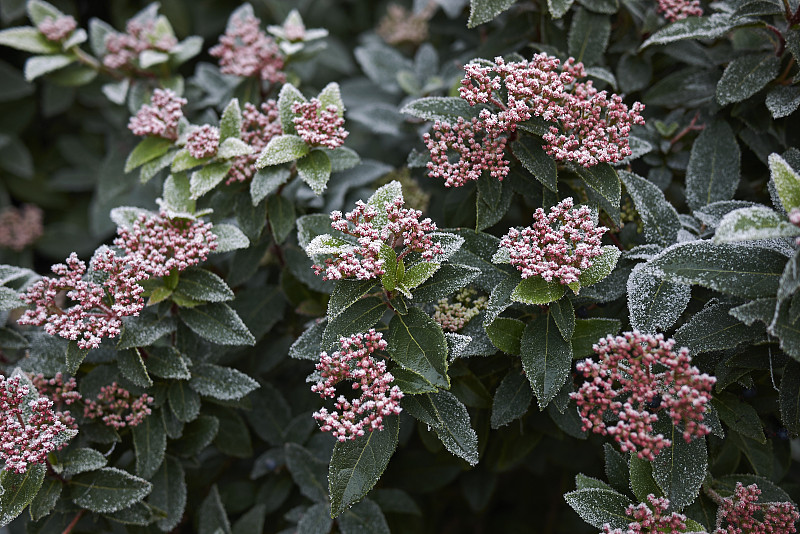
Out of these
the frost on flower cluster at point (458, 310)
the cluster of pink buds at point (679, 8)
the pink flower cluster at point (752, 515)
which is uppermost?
the cluster of pink buds at point (679, 8)

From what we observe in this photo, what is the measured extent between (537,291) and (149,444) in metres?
1.09

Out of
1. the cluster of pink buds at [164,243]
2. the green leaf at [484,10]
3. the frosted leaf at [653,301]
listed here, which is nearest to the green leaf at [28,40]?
the cluster of pink buds at [164,243]

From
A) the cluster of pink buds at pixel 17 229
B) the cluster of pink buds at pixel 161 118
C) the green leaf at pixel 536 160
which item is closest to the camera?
the green leaf at pixel 536 160

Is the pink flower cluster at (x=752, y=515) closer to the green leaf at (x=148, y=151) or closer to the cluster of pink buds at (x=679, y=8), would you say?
the cluster of pink buds at (x=679, y=8)

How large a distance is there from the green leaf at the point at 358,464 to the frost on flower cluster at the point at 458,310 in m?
0.28

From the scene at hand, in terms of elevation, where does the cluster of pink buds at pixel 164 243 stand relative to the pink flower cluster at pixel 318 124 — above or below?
below

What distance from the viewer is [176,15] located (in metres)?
3.28

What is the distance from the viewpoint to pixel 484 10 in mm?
1688

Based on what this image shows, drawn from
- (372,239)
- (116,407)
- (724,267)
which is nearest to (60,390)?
(116,407)

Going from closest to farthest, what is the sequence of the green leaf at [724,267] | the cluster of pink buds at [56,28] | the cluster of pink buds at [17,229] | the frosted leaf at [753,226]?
1. the frosted leaf at [753,226]
2. the green leaf at [724,267]
3. the cluster of pink buds at [56,28]
4. the cluster of pink buds at [17,229]

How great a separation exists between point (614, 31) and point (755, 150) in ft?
2.07

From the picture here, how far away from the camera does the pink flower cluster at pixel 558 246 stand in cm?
137

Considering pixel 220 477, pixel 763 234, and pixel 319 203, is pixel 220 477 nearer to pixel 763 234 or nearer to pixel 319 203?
pixel 319 203

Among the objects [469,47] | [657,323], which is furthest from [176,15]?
[657,323]
